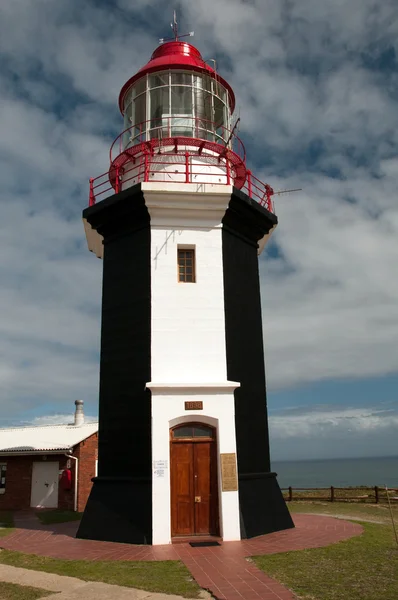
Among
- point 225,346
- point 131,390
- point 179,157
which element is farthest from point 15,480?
point 179,157

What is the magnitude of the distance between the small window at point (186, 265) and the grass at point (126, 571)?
6735 mm

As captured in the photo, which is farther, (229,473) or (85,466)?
(85,466)

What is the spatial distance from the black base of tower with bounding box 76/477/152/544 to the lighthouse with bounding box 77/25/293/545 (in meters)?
0.03

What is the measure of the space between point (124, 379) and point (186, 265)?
11.0ft

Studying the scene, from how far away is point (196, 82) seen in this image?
15102mm

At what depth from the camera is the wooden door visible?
1174 centimetres

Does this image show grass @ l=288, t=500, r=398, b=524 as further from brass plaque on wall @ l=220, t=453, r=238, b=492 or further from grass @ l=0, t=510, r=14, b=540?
grass @ l=0, t=510, r=14, b=540

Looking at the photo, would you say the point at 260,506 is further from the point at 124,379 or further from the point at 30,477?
the point at 30,477

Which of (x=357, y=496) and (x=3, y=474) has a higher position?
(x=3, y=474)

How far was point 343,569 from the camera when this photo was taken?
8672mm

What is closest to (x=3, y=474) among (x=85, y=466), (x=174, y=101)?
(x=85, y=466)

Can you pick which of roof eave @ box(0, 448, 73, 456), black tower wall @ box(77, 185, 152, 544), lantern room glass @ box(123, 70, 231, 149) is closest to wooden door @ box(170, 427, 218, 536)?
black tower wall @ box(77, 185, 152, 544)

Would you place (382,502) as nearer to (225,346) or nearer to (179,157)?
(225,346)

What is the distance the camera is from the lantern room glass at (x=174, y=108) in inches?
574
